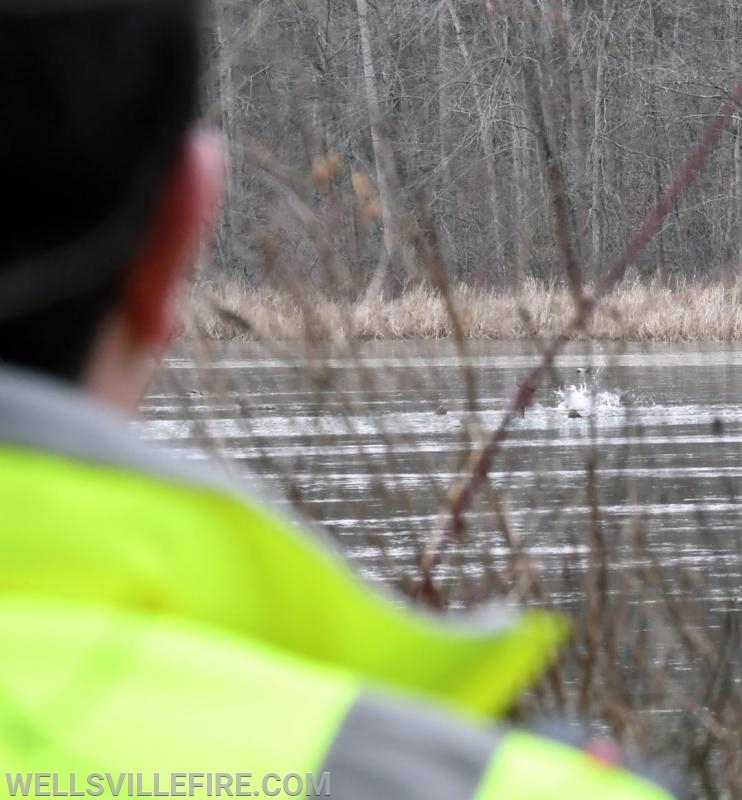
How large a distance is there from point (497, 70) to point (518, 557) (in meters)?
2.12

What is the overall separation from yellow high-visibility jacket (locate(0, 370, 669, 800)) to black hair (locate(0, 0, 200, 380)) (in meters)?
0.07

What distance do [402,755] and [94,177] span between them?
44 centimetres

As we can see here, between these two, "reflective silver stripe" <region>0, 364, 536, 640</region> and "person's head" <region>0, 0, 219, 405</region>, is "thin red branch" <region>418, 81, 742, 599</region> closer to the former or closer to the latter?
"person's head" <region>0, 0, 219, 405</region>

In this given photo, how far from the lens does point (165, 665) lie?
0.89 metres

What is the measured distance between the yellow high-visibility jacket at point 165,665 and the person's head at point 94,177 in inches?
3.0

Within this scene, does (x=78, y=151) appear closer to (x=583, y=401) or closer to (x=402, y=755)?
(x=402, y=755)

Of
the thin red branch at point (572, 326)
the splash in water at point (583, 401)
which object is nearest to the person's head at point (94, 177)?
the thin red branch at point (572, 326)

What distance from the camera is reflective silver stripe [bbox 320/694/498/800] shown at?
87 cm

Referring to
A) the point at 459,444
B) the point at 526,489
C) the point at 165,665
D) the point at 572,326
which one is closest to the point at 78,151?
the point at 165,665

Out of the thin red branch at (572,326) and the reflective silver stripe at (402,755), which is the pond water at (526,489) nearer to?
the thin red branch at (572,326)

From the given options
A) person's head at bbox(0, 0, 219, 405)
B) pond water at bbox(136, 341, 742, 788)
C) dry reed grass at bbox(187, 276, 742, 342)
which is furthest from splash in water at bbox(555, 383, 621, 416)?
person's head at bbox(0, 0, 219, 405)

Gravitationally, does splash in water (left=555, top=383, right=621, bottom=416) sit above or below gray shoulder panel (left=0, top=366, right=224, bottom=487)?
below

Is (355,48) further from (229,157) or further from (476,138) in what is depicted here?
(229,157)

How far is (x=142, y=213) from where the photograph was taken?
1046mm
